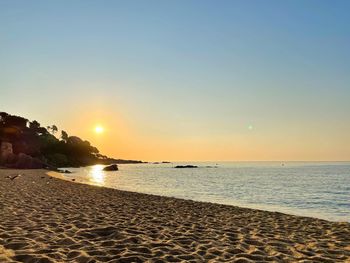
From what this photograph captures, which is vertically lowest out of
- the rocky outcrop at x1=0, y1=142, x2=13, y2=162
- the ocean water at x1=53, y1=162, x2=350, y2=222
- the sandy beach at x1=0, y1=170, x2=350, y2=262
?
the ocean water at x1=53, y1=162, x2=350, y2=222

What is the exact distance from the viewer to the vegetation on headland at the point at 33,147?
95312mm

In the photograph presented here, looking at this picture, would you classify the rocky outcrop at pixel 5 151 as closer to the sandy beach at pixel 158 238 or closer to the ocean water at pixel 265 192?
the ocean water at pixel 265 192

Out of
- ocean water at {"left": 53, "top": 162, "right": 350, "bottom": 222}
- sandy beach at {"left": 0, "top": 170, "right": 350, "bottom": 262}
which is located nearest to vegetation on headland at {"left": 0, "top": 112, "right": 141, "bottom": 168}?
ocean water at {"left": 53, "top": 162, "right": 350, "bottom": 222}

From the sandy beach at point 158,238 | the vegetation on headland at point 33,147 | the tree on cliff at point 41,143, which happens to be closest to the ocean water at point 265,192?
the sandy beach at point 158,238

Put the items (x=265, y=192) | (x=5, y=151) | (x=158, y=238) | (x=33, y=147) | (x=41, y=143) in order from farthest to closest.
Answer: (x=41, y=143), (x=33, y=147), (x=5, y=151), (x=265, y=192), (x=158, y=238)

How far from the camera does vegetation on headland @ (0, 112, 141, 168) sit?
313 feet

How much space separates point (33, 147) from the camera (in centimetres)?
12306

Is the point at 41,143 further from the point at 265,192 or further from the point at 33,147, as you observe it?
the point at 265,192

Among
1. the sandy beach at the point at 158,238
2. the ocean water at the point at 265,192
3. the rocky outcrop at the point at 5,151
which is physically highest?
the rocky outcrop at the point at 5,151

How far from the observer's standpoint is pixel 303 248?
9211 mm

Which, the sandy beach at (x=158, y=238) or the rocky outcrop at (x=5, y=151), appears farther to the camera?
the rocky outcrop at (x=5, y=151)

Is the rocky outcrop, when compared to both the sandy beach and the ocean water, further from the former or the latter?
the sandy beach

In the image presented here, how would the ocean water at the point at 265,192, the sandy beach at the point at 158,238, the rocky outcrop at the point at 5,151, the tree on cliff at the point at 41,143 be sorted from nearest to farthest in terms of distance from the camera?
the sandy beach at the point at 158,238, the ocean water at the point at 265,192, the rocky outcrop at the point at 5,151, the tree on cliff at the point at 41,143

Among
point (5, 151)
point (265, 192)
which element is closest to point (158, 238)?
point (265, 192)
